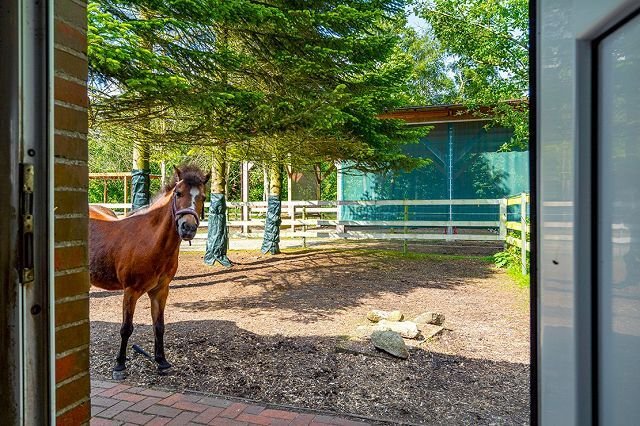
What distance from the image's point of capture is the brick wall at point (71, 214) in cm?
107

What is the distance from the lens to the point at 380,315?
175 inches

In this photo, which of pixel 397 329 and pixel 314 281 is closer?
pixel 397 329

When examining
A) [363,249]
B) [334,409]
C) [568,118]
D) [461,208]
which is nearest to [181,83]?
[334,409]

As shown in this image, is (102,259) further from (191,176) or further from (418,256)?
(418,256)

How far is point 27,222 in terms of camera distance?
884 mm

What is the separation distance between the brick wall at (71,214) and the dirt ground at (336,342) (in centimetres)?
168

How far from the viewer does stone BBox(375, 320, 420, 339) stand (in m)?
3.87

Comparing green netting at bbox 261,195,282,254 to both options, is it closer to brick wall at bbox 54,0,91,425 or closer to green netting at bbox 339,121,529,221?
green netting at bbox 339,121,529,221

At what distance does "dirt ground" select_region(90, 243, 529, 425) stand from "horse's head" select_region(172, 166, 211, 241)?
3.47 ft

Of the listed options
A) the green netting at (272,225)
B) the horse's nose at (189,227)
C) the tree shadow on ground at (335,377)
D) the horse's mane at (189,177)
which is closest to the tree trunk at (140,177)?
the green netting at (272,225)

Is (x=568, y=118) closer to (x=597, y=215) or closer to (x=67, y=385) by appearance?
(x=597, y=215)

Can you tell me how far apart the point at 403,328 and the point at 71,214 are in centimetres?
332

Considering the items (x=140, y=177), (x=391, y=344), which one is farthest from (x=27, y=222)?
(x=140, y=177)

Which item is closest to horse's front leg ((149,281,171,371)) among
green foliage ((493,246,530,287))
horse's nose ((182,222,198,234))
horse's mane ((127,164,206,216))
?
horse's nose ((182,222,198,234))
